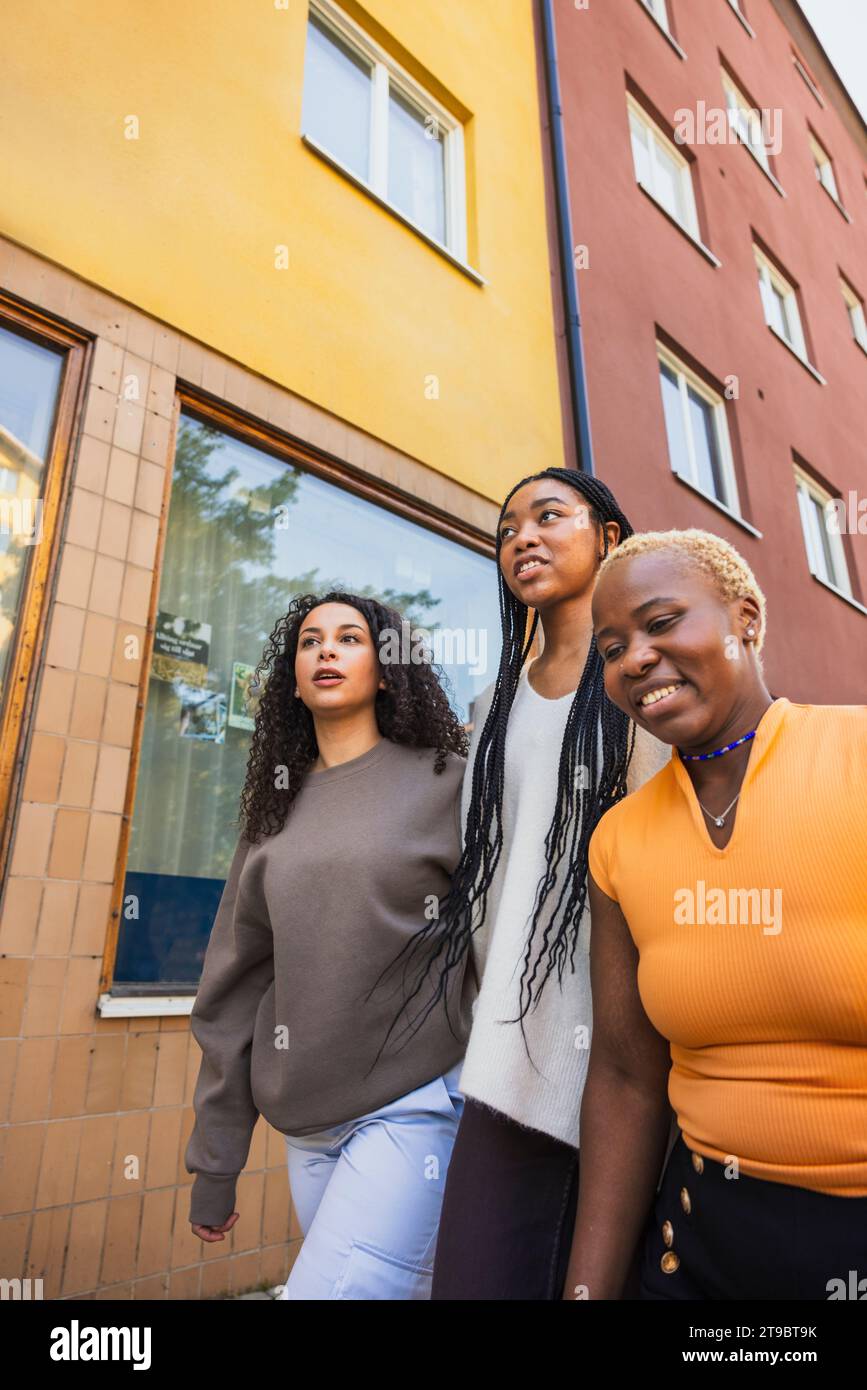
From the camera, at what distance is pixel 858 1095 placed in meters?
1.08

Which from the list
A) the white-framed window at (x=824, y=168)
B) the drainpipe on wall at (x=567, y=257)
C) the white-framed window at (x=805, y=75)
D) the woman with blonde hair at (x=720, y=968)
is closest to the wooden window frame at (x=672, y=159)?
the drainpipe on wall at (x=567, y=257)

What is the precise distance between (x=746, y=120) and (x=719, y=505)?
701 cm

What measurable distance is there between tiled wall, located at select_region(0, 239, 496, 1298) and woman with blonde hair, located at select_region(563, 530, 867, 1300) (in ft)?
7.50

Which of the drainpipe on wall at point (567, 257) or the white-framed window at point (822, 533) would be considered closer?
the drainpipe on wall at point (567, 257)

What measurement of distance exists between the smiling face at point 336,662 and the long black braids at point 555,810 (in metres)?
0.46

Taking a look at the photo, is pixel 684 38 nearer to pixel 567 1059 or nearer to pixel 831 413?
pixel 831 413

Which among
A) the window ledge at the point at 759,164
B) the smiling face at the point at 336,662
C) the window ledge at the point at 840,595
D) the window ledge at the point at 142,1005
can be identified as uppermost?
the window ledge at the point at 759,164

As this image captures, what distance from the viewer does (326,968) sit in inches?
76.7

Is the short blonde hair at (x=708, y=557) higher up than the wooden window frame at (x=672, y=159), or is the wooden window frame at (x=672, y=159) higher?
the wooden window frame at (x=672, y=159)

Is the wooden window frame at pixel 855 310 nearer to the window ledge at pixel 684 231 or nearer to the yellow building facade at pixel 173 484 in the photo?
the window ledge at pixel 684 231

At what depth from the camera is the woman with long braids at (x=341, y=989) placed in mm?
1772

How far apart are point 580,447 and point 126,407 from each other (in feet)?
11.8

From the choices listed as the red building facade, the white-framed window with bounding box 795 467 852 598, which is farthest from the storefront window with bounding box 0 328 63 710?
the white-framed window with bounding box 795 467 852 598
